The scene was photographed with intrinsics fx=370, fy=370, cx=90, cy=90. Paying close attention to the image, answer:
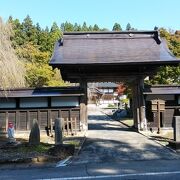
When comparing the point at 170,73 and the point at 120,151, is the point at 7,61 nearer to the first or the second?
the point at 120,151

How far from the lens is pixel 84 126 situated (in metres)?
22.9

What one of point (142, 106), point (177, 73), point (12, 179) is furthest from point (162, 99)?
point (12, 179)

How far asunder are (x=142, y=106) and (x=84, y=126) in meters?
3.88

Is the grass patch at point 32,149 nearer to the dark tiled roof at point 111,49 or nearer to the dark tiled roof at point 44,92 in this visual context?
the dark tiled roof at point 111,49

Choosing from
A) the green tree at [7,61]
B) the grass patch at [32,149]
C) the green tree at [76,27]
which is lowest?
the grass patch at [32,149]

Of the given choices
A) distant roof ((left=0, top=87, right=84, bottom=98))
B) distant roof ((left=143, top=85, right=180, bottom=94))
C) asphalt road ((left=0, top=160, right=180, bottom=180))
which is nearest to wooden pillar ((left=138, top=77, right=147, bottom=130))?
distant roof ((left=143, top=85, right=180, bottom=94))

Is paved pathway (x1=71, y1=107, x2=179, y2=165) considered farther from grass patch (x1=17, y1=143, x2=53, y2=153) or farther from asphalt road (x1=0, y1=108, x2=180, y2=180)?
grass patch (x1=17, y1=143, x2=53, y2=153)

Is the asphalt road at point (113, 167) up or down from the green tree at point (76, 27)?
down

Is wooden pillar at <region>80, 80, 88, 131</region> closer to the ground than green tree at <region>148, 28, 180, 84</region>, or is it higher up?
closer to the ground

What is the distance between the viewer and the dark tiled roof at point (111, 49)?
22859 mm

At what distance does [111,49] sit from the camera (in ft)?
82.8

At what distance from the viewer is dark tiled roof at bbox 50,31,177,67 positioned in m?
22.9

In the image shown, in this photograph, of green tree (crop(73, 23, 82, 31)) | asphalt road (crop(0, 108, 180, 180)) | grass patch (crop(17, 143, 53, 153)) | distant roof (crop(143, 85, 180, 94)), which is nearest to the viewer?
asphalt road (crop(0, 108, 180, 180))

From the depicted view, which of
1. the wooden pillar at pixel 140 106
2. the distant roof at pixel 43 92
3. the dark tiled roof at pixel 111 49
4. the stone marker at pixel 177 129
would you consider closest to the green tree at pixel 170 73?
the dark tiled roof at pixel 111 49
